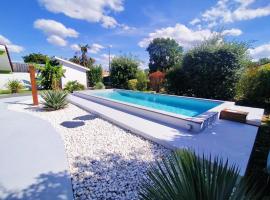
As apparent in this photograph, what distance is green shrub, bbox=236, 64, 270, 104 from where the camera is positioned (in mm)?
12305

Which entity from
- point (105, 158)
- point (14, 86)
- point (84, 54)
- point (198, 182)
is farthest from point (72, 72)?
point (198, 182)

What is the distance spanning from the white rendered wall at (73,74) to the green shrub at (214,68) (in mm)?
17074

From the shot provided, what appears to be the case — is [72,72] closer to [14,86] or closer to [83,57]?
[14,86]

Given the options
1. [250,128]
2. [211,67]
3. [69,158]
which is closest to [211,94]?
[211,67]

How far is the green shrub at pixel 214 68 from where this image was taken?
47.8 ft

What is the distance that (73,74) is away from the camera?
25.5 m

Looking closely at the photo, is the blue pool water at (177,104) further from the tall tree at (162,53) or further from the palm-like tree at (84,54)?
the palm-like tree at (84,54)

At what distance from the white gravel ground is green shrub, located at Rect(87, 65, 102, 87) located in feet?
72.0

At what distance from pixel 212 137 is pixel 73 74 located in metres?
24.0

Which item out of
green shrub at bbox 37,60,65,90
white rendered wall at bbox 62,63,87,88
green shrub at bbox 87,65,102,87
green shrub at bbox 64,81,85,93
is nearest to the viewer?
green shrub at bbox 37,60,65,90

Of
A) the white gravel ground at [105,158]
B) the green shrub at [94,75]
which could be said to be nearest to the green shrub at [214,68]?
the white gravel ground at [105,158]

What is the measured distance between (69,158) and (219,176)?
15.0 ft

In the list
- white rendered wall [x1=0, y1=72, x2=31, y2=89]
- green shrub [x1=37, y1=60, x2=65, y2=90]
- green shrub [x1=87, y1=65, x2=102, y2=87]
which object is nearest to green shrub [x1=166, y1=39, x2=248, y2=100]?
green shrub [x1=37, y1=60, x2=65, y2=90]

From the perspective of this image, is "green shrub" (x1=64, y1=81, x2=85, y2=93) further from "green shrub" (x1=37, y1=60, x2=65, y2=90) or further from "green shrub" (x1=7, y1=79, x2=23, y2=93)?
"green shrub" (x1=7, y1=79, x2=23, y2=93)
